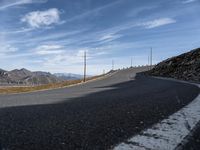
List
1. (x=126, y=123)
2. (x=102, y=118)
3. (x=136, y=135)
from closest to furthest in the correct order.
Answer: (x=136, y=135) → (x=126, y=123) → (x=102, y=118)

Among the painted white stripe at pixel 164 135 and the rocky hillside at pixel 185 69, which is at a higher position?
the rocky hillside at pixel 185 69

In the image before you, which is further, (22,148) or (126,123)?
(126,123)

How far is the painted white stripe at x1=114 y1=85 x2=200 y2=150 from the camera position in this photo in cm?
475

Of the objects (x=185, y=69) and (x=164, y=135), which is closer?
(x=164, y=135)

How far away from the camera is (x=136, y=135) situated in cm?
550

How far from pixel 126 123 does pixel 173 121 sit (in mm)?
1198

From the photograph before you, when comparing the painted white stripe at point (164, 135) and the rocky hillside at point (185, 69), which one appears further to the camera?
the rocky hillside at point (185, 69)

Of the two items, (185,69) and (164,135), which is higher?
(185,69)

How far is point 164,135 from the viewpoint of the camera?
18.2 feet

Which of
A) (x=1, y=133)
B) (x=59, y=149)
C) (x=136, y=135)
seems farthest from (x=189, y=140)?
(x=1, y=133)

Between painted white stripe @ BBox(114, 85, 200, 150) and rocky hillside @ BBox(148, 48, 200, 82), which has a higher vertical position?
rocky hillside @ BBox(148, 48, 200, 82)

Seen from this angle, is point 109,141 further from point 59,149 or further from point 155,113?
point 155,113

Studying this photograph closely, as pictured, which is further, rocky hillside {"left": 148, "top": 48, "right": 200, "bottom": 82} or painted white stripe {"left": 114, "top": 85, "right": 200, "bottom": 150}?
rocky hillside {"left": 148, "top": 48, "right": 200, "bottom": 82}

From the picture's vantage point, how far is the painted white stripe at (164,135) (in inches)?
187
